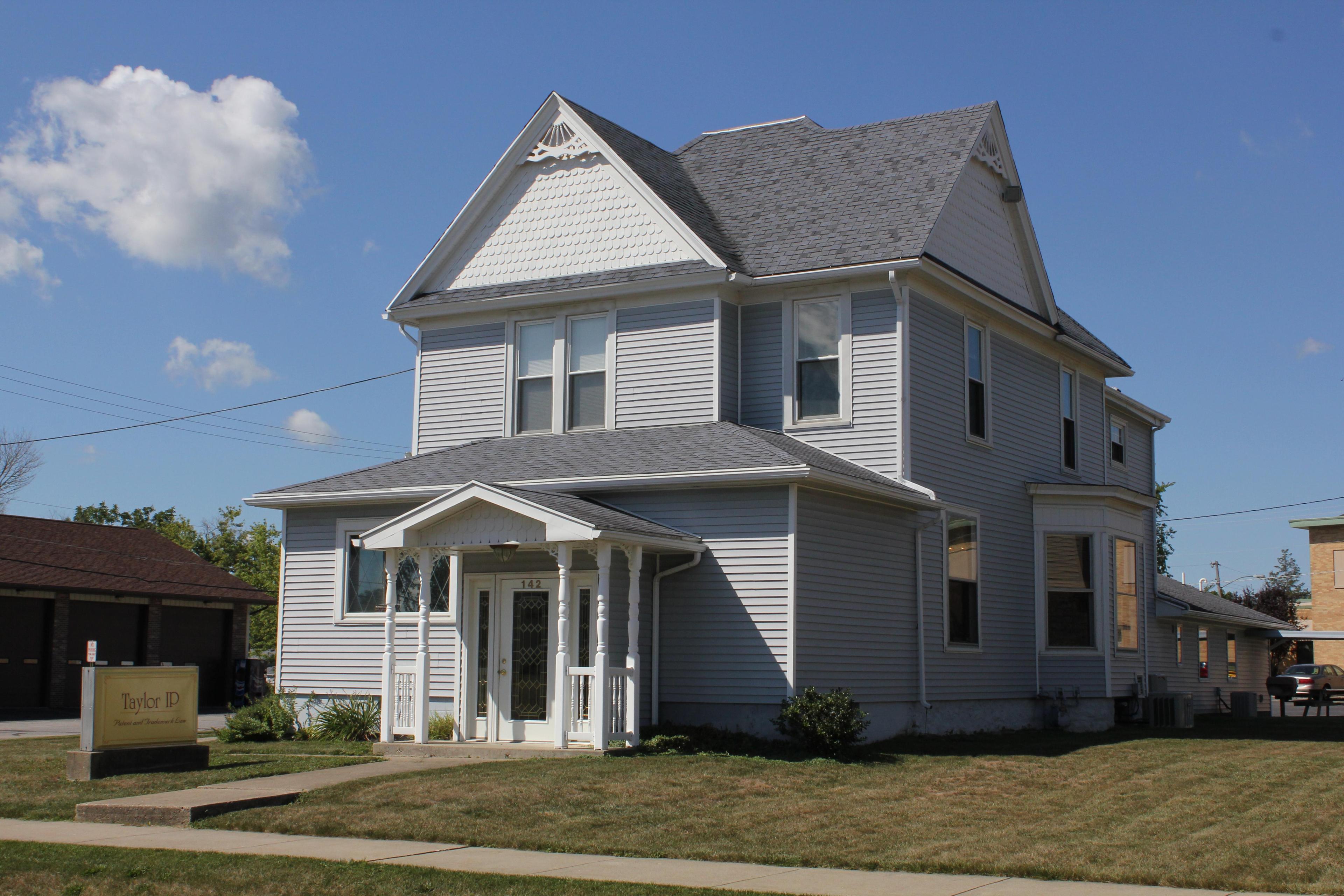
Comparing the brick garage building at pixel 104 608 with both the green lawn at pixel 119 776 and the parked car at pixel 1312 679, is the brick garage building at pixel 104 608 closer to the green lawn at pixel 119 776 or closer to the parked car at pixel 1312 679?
the green lawn at pixel 119 776

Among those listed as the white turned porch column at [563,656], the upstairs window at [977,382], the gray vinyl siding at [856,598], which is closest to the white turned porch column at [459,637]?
the white turned porch column at [563,656]

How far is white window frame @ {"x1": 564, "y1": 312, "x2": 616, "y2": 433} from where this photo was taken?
21453 mm

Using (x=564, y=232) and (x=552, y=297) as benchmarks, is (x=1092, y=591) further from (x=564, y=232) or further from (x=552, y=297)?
(x=564, y=232)

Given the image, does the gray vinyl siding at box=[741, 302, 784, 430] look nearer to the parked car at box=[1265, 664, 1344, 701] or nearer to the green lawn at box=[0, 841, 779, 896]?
the green lawn at box=[0, 841, 779, 896]

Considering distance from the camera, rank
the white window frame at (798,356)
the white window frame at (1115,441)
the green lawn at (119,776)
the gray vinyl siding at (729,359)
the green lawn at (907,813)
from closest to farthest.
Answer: the green lawn at (907,813), the green lawn at (119,776), the white window frame at (798,356), the gray vinyl siding at (729,359), the white window frame at (1115,441)

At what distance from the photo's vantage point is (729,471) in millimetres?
17531

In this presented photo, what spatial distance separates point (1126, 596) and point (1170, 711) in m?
2.59

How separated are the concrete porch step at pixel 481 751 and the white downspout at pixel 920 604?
5649mm

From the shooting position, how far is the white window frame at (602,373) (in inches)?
→ 845

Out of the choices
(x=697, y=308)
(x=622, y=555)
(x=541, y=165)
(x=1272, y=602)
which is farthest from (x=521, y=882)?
(x=1272, y=602)

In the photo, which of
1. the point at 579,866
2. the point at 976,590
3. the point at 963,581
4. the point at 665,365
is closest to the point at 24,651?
the point at 665,365

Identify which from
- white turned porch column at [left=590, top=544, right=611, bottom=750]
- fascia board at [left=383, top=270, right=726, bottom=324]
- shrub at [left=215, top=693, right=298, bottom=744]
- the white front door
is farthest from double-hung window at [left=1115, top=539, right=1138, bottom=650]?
shrub at [left=215, top=693, right=298, bottom=744]

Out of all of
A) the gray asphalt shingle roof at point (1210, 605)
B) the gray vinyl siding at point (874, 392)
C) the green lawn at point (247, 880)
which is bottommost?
the green lawn at point (247, 880)

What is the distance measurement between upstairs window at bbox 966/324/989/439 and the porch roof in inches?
123
